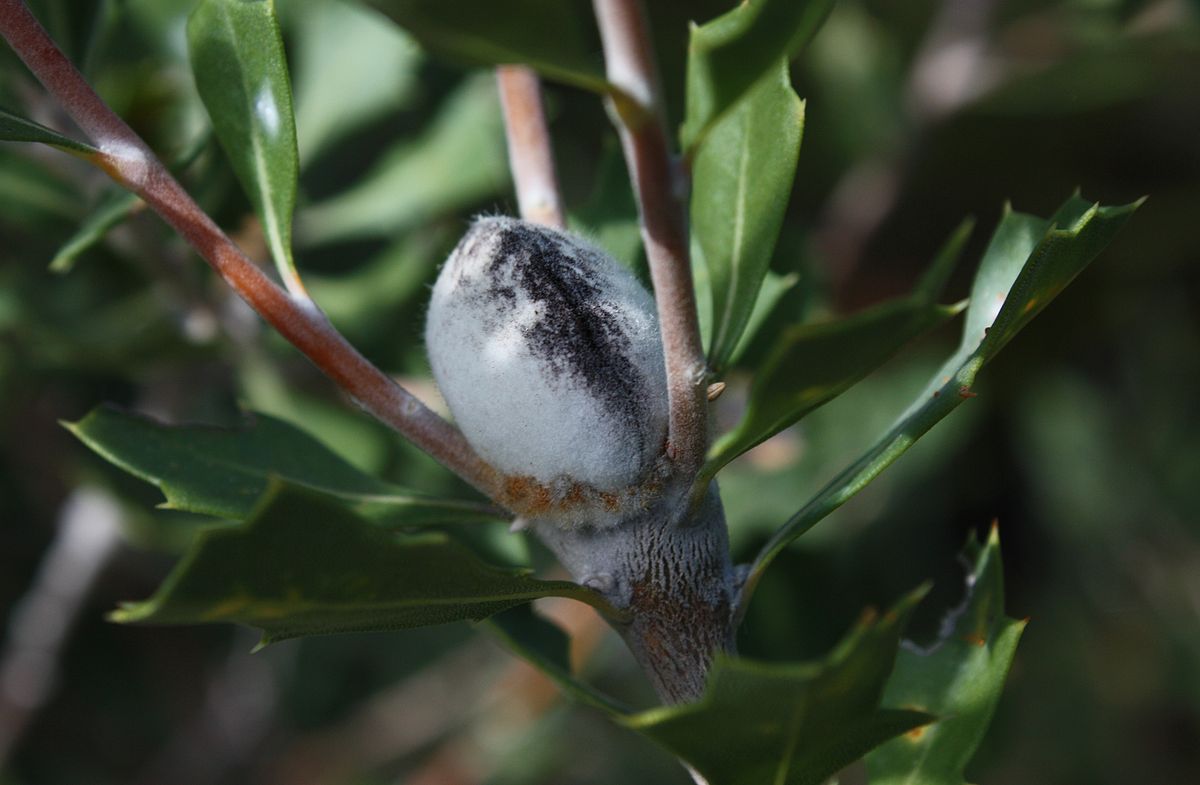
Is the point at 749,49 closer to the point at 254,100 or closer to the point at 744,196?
the point at 744,196

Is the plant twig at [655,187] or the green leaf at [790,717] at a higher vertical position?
the plant twig at [655,187]

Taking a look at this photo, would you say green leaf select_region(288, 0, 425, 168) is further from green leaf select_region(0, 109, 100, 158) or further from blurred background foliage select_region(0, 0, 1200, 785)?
green leaf select_region(0, 109, 100, 158)

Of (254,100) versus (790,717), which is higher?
(254,100)

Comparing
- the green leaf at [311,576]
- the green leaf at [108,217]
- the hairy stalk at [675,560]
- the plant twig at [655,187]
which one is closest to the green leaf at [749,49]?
the plant twig at [655,187]

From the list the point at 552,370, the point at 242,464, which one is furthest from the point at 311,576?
the point at 242,464

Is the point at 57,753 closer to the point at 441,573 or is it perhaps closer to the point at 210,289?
the point at 210,289

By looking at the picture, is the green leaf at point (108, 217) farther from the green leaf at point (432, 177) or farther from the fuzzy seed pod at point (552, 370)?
the green leaf at point (432, 177)
